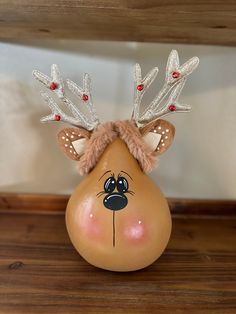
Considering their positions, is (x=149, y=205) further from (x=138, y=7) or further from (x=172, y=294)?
(x=138, y=7)

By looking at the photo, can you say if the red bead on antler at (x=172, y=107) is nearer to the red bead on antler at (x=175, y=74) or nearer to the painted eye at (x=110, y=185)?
the red bead on antler at (x=175, y=74)

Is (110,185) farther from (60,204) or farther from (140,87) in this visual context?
(60,204)

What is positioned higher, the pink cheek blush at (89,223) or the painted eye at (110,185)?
the painted eye at (110,185)

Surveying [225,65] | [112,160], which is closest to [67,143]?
[112,160]

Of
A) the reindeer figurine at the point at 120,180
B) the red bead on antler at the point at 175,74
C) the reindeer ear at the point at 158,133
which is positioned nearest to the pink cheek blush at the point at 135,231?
the reindeer figurine at the point at 120,180

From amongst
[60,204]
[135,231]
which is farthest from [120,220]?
[60,204]

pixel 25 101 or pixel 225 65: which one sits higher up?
pixel 225 65

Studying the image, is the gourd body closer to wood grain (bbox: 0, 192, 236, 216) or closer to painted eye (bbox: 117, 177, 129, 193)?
painted eye (bbox: 117, 177, 129, 193)
